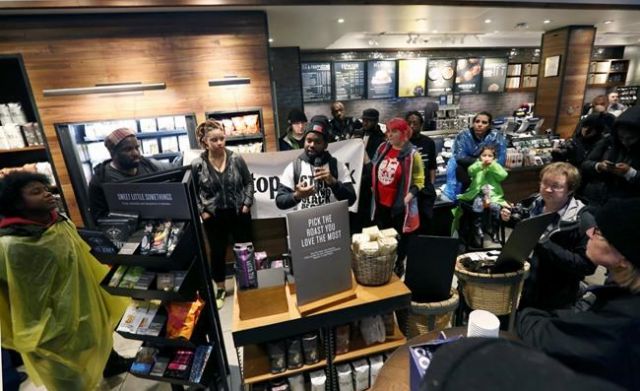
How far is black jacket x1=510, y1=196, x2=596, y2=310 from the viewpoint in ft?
5.85

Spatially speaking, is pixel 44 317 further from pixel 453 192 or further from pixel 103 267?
pixel 453 192

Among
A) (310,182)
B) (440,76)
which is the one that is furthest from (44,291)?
(440,76)

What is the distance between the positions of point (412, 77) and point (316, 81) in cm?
260

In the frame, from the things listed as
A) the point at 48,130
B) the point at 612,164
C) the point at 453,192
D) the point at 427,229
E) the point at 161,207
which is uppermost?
the point at 48,130

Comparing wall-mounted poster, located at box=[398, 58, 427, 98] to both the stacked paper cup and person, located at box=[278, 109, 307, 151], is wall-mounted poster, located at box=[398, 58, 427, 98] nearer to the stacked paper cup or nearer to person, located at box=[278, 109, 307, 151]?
person, located at box=[278, 109, 307, 151]

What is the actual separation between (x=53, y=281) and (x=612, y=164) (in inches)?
167

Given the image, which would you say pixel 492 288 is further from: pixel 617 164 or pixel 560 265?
pixel 617 164

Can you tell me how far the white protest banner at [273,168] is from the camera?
3236 millimetres

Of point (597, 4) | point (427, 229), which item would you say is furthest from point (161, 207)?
point (597, 4)

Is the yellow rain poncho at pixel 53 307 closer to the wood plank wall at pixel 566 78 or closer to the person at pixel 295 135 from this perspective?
the person at pixel 295 135

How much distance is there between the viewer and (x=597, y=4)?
15.5 feet

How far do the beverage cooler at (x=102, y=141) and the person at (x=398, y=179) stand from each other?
7.76 ft

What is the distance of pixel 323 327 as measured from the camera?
5.56 ft

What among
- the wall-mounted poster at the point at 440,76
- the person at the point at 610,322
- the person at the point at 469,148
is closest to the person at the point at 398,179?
the person at the point at 469,148
